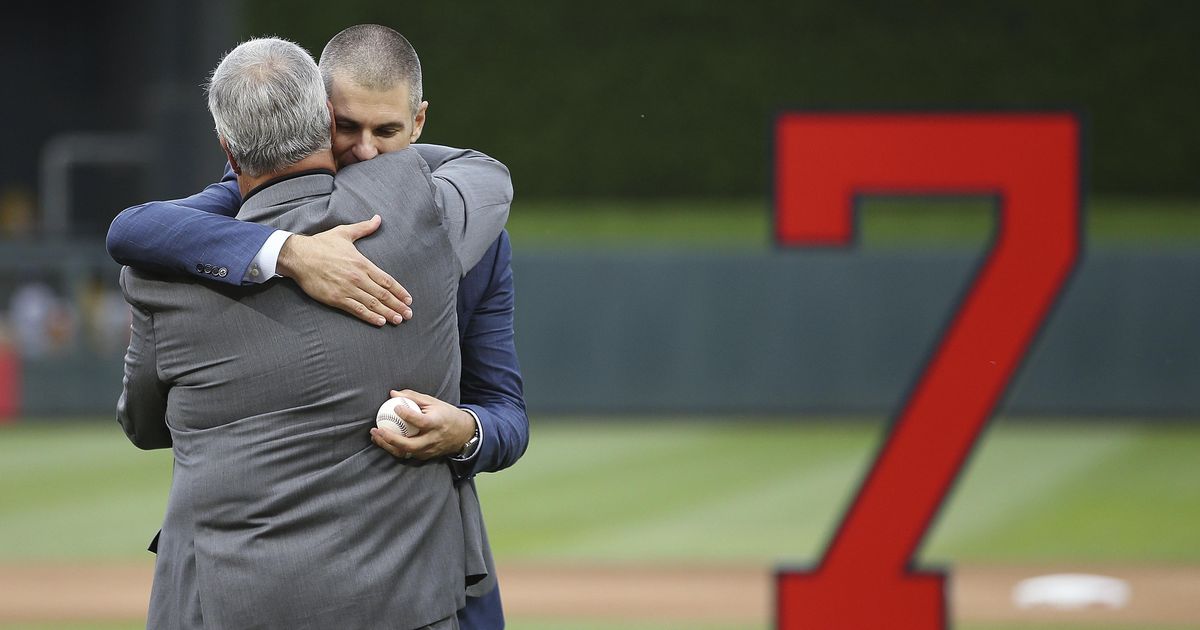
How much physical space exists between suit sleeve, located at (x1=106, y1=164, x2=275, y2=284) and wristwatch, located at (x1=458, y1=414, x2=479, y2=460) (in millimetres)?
422

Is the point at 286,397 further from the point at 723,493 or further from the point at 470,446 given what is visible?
the point at 723,493

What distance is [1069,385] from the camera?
1445cm

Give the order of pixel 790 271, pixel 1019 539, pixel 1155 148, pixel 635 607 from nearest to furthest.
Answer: pixel 635 607 < pixel 1019 539 < pixel 790 271 < pixel 1155 148

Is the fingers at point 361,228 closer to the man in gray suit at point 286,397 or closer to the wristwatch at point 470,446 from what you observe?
the man in gray suit at point 286,397

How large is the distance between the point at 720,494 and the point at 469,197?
27.7 feet

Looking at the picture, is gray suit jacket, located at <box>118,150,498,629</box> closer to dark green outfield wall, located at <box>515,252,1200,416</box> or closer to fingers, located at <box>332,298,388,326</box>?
fingers, located at <box>332,298,388,326</box>

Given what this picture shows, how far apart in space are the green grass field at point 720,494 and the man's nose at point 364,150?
464cm

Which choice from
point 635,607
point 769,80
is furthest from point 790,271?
point 635,607

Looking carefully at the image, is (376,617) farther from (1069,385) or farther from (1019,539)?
(1069,385)

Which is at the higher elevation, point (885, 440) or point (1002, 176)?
point (1002, 176)

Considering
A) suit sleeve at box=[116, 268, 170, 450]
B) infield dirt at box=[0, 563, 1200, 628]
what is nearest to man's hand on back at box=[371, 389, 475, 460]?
suit sleeve at box=[116, 268, 170, 450]

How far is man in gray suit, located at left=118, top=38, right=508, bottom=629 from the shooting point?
2105mm

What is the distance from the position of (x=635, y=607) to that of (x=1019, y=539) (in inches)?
121

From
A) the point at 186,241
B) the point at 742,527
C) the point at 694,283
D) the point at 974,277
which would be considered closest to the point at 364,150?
the point at 186,241
